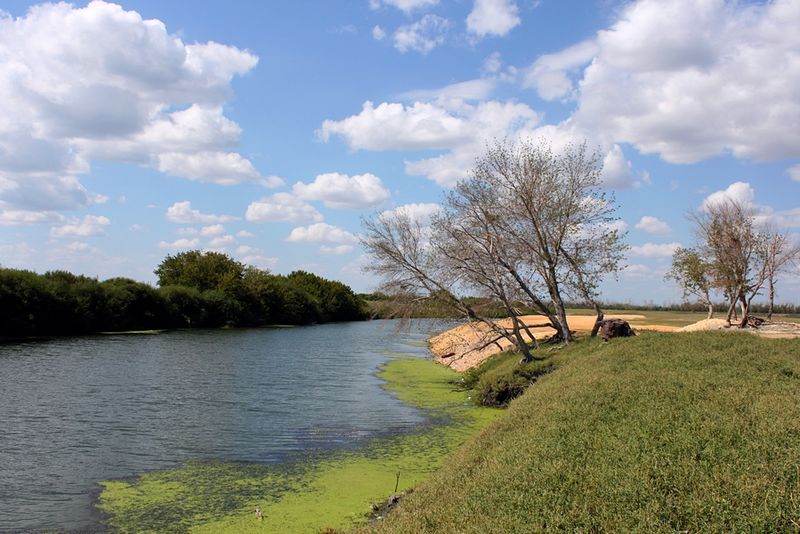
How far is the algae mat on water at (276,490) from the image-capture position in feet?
38.0

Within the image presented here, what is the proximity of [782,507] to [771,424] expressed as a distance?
109 inches

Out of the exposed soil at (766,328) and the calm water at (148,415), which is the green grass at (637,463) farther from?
the exposed soil at (766,328)

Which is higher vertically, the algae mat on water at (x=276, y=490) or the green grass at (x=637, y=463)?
the green grass at (x=637, y=463)

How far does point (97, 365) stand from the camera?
3447 centimetres

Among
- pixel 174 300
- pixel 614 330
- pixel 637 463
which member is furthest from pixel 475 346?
pixel 174 300

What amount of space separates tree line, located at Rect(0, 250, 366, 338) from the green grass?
52444mm

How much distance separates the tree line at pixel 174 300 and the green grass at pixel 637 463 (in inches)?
2065

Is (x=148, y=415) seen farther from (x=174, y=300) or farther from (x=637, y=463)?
(x=174, y=300)

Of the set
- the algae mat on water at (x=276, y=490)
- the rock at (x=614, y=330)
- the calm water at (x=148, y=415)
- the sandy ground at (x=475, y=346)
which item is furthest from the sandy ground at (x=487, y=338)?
the algae mat on water at (x=276, y=490)

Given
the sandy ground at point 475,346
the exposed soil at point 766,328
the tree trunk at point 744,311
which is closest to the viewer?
the exposed soil at point 766,328

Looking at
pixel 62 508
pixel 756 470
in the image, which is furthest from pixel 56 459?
pixel 756 470

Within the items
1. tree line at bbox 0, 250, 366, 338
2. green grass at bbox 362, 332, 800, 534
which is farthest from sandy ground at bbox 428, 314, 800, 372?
tree line at bbox 0, 250, 366, 338

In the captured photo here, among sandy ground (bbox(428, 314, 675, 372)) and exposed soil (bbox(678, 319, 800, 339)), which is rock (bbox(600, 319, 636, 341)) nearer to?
exposed soil (bbox(678, 319, 800, 339))

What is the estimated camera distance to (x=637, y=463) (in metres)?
8.39
